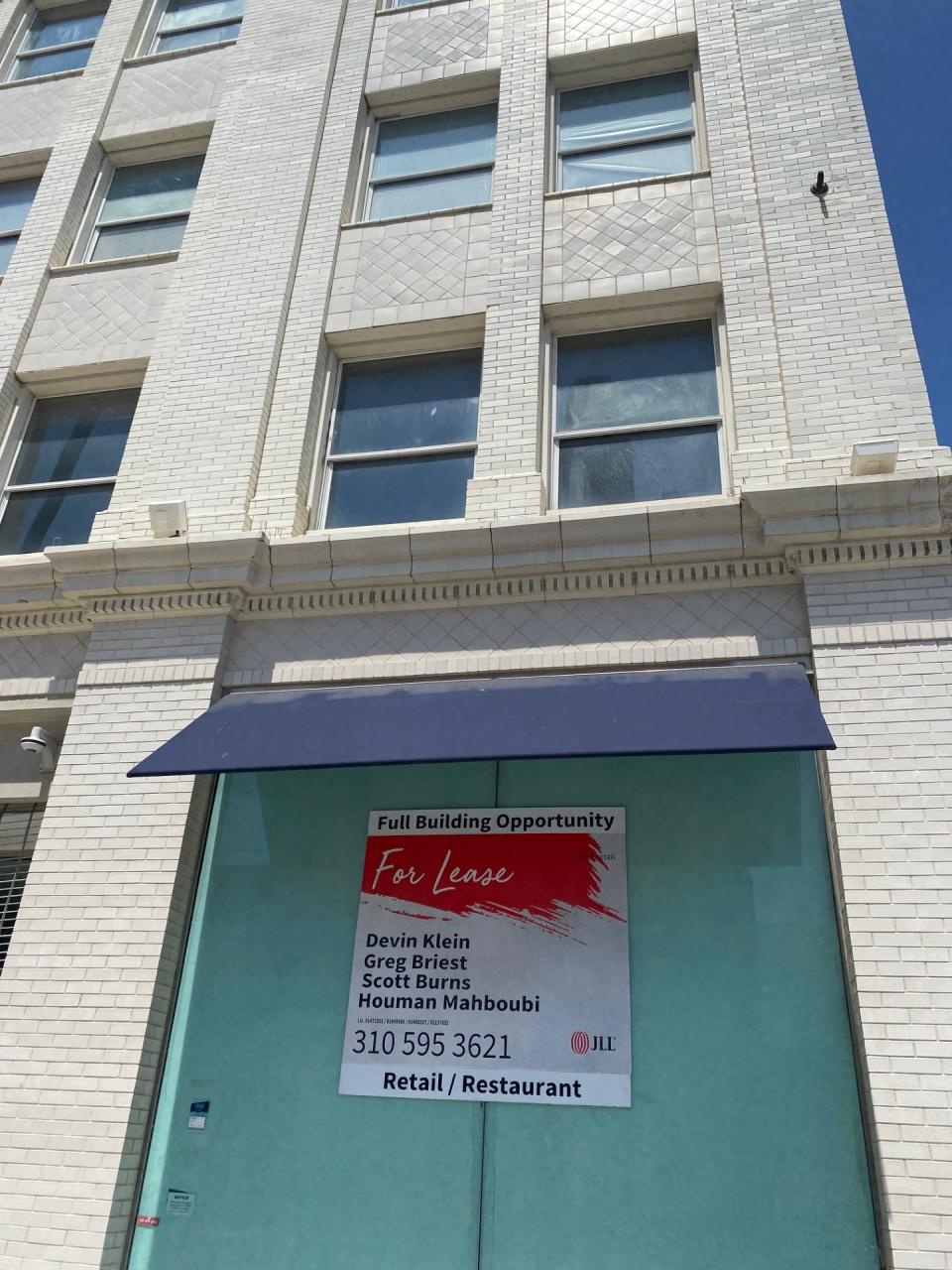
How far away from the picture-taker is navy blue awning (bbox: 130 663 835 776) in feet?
18.3

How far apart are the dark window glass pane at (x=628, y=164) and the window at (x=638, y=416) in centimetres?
198

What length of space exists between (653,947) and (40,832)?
451 cm

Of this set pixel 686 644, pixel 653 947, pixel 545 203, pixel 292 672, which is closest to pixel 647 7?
pixel 545 203

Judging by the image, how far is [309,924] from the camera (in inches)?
255

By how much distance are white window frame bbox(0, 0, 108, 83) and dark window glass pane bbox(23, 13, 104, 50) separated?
0.05m

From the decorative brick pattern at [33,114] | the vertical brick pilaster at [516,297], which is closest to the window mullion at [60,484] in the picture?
the vertical brick pilaster at [516,297]

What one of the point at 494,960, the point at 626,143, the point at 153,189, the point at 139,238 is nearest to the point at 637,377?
the point at 626,143

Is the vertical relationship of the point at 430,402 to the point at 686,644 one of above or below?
above

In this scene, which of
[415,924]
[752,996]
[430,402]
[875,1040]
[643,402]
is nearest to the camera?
[875,1040]

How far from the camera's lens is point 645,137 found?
945cm

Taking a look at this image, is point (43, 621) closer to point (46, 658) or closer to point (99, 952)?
point (46, 658)

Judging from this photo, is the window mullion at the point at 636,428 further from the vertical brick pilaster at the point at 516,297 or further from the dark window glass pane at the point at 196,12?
the dark window glass pane at the point at 196,12

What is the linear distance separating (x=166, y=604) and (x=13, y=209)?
704 centimetres

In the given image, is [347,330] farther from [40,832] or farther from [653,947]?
[653,947]
